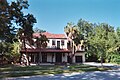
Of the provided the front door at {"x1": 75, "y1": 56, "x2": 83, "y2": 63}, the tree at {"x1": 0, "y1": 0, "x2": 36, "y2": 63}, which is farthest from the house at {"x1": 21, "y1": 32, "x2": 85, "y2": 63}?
the tree at {"x1": 0, "y1": 0, "x2": 36, "y2": 63}

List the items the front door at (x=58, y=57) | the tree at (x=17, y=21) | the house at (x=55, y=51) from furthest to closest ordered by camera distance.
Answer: the front door at (x=58, y=57) → the house at (x=55, y=51) → the tree at (x=17, y=21)

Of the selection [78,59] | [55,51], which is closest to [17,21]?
[55,51]

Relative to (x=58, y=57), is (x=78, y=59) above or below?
below

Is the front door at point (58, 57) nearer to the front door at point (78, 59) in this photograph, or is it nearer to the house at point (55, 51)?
the house at point (55, 51)

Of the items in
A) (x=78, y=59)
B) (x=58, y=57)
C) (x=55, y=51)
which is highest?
(x=55, y=51)

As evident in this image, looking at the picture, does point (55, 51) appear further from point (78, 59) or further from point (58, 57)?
point (78, 59)

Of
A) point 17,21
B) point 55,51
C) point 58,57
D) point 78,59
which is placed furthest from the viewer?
point 78,59

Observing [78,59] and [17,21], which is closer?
[17,21]

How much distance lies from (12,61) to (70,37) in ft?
46.5

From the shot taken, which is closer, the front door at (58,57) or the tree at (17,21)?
the tree at (17,21)

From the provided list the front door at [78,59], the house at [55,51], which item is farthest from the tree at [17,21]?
the front door at [78,59]

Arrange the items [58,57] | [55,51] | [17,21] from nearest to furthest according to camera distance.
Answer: [17,21] < [55,51] < [58,57]

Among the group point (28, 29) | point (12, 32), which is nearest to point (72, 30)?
point (28, 29)

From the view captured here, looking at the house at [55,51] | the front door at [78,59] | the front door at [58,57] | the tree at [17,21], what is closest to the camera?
the tree at [17,21]
